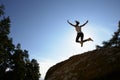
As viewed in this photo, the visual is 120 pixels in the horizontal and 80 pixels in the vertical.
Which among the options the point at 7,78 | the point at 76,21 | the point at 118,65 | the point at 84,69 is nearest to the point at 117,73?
the point at 118,65

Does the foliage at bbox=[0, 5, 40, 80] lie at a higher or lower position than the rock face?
higher

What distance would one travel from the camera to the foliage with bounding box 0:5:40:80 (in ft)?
124

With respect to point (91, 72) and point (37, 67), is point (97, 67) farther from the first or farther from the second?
point (37, 67)

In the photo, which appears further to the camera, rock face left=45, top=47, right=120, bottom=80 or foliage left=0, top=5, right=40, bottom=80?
foliage left=0, top=5, right=40, bottom=80

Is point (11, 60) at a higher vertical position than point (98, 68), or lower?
higher

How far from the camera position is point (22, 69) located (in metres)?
42.2

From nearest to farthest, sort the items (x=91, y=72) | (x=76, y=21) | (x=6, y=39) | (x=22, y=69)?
(x=91, y=72)
(x=76, y=21)
(x=6, y=39)
(x=22, y=69)

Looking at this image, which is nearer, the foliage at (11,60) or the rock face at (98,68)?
the rock face at (98,68)

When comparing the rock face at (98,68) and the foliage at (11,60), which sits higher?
the foliage at (11,60)

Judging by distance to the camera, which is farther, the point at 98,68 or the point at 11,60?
the point at 11,60

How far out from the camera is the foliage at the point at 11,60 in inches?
1493

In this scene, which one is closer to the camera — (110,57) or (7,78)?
(110,57)

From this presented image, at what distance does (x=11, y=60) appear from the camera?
41.8 m

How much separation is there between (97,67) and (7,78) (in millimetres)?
33699
